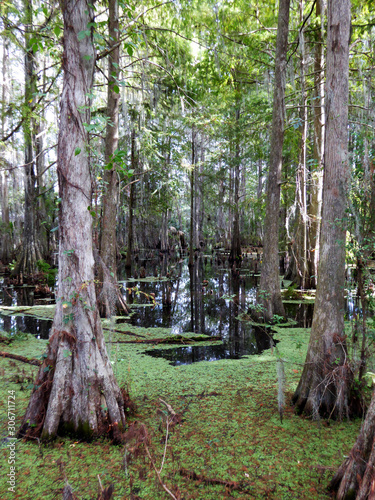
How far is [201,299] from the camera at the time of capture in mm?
10953

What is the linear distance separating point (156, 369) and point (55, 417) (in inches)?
79.0

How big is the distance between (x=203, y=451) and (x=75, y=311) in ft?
4.91

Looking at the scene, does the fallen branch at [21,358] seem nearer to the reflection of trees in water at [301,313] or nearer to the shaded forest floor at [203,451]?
the shaded forest floor at [203,451]

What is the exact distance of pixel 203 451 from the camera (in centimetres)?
260

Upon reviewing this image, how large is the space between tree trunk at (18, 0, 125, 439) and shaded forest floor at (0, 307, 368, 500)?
188mm

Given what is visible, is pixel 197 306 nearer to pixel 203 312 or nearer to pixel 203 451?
pixel 203 312

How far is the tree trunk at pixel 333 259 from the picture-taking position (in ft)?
10.2

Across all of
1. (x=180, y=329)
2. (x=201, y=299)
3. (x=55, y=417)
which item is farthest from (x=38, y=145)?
(x=55, y=417)

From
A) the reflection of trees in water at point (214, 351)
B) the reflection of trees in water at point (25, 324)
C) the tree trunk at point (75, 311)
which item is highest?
the tree trunk at point (75, 311)

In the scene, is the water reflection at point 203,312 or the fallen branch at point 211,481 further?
the water reflection at point 203,312

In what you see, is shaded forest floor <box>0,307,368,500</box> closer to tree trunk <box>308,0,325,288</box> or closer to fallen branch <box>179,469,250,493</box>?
fallen branch <box>179,469,250,493</box>

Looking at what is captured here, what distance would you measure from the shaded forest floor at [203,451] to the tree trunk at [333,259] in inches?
9.0

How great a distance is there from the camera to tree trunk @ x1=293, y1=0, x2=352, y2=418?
311 cm

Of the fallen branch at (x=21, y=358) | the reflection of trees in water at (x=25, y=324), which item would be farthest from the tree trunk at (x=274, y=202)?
the reflection of trees in water at (x=25, y=324)
